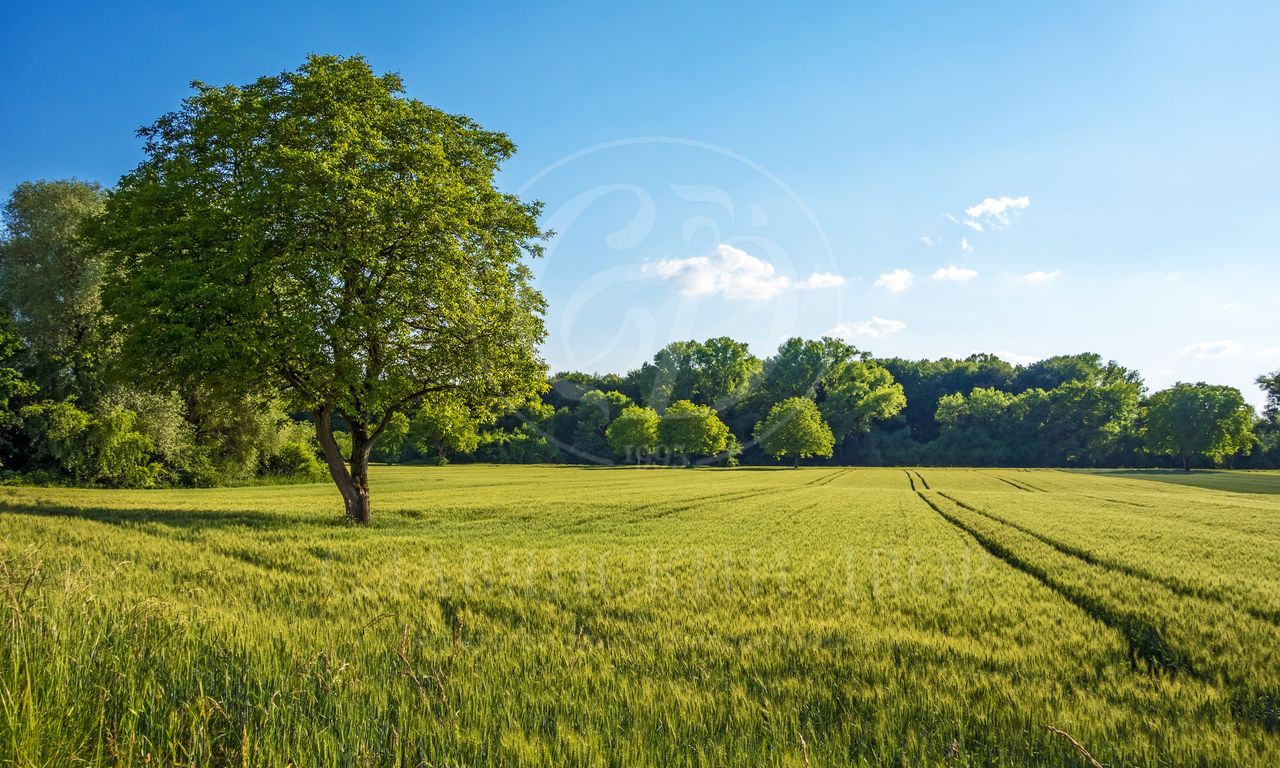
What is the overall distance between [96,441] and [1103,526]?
163 ft

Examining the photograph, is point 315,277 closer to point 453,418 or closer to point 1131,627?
point 453,418

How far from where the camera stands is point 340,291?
18.5m

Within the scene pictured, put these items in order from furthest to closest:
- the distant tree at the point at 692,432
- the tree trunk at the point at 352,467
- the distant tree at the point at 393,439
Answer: the distant tree at the point at 692,432 < the distant tree at the point at 393,439 < the tree trunk at the point at 352,467

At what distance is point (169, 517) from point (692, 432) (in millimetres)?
98171

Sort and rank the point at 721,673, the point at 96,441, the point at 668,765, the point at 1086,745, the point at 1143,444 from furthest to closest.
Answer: the point at 1143,444 → the point at 96,441 → the point at 721,673 → the point at 1086,745 → the point at 668,765

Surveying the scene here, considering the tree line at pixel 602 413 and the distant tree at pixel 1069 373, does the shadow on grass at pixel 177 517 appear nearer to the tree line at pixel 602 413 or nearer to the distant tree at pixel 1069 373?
the tree line at pixel 602 413

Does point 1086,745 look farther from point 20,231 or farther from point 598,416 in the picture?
point 598,416

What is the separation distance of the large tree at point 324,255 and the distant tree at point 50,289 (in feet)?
65.7

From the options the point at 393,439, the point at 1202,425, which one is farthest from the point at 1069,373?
the point at 393,439

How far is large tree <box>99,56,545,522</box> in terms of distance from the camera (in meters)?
16.6

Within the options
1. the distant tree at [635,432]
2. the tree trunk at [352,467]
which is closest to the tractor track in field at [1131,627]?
the tree trunk at [352,467]

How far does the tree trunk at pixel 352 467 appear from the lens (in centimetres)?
1992

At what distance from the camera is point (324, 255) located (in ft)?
55.1

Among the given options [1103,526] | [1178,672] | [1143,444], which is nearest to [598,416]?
[1143,444]
